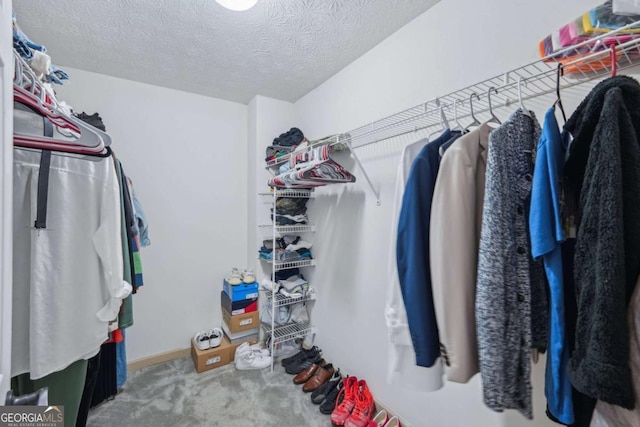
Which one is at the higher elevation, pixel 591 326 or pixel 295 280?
pixel 591 326

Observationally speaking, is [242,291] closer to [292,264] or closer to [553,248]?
[292,264]

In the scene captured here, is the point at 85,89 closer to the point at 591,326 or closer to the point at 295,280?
the point at 295,280

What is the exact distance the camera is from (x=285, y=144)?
7.86 ft

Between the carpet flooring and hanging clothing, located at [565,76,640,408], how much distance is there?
160 cm

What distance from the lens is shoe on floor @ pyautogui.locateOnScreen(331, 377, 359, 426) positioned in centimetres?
157

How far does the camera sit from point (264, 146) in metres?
2.51

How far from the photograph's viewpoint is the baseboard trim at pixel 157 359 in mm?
2139

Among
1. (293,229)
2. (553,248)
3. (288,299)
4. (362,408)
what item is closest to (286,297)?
(288,299)

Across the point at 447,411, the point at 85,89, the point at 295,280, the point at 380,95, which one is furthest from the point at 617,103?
the point at 85,89

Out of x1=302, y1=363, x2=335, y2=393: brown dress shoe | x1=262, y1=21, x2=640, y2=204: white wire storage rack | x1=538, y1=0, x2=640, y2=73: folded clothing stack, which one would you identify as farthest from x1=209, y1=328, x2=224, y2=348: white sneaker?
x1=538, y1=0, x2=640, y2=73: folded clothing stack

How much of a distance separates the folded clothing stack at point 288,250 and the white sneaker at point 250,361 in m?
0.84

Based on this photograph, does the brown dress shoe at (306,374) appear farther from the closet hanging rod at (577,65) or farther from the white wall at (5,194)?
the closet hanging rod at (577,65)

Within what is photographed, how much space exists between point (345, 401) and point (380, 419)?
0.23 m

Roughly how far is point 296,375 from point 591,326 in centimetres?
199
